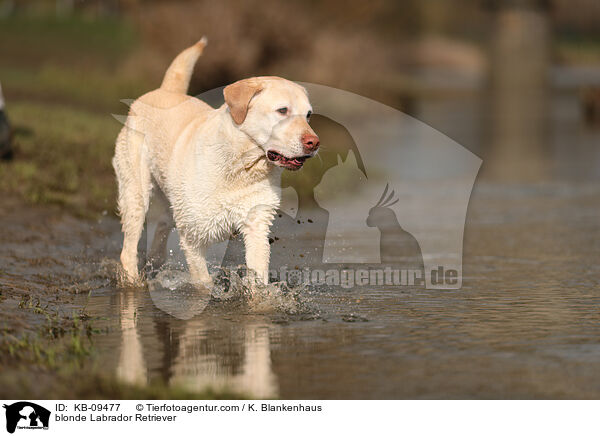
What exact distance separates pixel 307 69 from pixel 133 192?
17.7 metres

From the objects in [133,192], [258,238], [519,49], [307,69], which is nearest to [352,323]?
[258,238]

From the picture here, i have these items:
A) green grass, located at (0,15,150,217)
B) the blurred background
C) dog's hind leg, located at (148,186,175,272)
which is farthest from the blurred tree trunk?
dog's hind leg, located at (148,186,175,272)

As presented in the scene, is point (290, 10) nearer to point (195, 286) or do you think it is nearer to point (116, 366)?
point (195, 286)

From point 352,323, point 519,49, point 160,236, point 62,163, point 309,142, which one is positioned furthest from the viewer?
point 519,49

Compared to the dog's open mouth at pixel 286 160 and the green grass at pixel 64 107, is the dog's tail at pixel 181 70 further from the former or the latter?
the green grass at pixel 64 107

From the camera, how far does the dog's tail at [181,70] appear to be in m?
8.68

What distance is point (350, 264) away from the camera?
29.9 feet

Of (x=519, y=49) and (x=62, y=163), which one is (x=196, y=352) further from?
(x=519, y=49)

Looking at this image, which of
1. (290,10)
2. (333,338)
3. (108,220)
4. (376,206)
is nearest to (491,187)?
(376,206)

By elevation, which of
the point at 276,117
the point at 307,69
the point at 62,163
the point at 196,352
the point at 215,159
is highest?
the point at 307,69

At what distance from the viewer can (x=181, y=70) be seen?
8.75 m

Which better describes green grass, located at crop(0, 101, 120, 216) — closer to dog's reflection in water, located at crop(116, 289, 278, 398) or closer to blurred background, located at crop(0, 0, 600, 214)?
blurred background, located at crop(0, 0, 600, 214)

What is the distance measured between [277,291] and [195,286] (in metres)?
1.01

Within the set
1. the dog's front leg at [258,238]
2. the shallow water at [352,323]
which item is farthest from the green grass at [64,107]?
the dog's front leg at [258,238]
